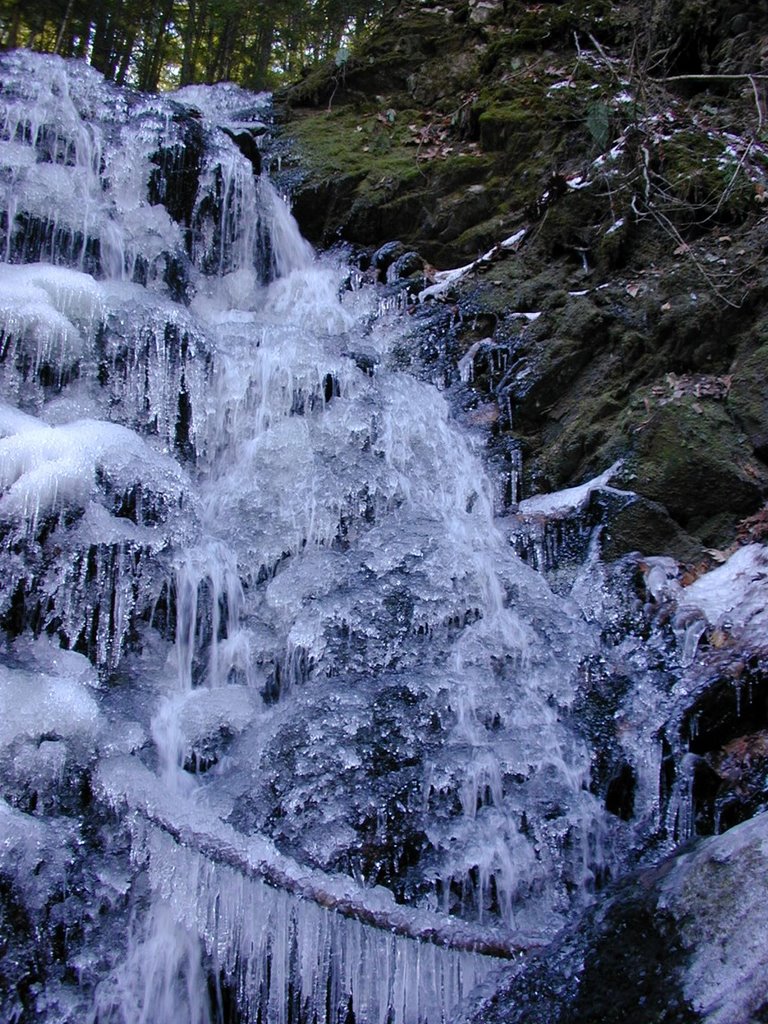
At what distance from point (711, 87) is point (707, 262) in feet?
10.6

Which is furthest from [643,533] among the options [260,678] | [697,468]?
[260,678]

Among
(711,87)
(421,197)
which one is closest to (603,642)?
(421,197)

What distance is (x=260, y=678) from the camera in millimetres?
4559

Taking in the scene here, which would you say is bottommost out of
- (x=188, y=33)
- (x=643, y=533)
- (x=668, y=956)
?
(x=668, y=956)

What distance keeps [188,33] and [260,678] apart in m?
13.5

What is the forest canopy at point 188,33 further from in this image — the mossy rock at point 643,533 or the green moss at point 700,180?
the mossy rock at point 643,533

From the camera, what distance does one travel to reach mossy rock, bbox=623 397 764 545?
488cm

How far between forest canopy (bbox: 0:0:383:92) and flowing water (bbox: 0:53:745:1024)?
7879 mm

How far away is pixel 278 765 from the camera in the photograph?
3891 mm

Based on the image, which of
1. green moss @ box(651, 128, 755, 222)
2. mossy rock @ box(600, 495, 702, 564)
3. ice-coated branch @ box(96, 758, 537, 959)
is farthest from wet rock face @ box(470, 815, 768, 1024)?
green moss @ box(651, 128, 755, 222)

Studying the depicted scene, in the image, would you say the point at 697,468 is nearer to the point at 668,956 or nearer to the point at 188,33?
the point at 668,956

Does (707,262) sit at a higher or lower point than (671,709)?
higher

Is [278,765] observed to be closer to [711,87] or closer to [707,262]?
[707,262]

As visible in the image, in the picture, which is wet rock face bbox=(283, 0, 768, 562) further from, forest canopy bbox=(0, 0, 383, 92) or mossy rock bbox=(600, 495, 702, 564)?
forest canopy bbox=(0, 0, 383, 92)
